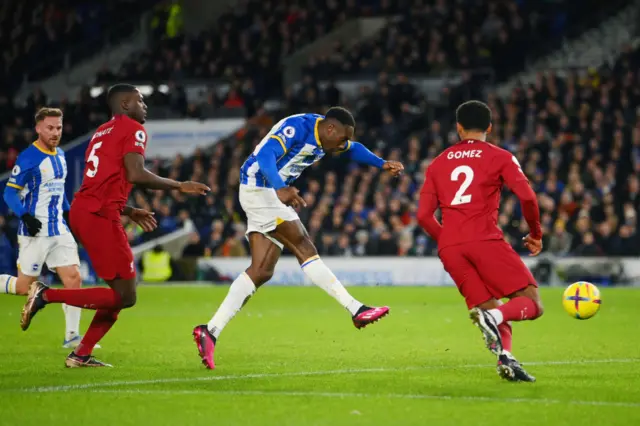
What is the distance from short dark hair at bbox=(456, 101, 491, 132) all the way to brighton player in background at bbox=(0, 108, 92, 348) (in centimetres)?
464

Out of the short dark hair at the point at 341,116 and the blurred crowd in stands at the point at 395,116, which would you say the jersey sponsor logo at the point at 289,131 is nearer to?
the short dark hair at the point at 341,116

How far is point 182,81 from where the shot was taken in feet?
117

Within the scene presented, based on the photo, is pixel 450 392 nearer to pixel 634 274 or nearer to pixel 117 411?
pixel 117 411

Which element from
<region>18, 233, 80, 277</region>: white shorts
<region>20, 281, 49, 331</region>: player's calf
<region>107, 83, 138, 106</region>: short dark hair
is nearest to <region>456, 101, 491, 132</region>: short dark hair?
<region>107, 83, 138, 106</region>: short dark hair

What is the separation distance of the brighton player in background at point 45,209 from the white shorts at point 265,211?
2.60m

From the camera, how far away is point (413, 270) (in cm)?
2516

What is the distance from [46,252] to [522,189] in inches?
230

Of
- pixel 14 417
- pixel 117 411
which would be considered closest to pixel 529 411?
pixel 117 411

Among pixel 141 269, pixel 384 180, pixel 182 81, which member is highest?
pixel 182 81

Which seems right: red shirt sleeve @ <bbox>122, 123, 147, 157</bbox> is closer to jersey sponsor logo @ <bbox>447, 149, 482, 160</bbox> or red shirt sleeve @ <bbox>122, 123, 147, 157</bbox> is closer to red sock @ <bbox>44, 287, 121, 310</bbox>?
red sock @ <bbox>44, 287, 121, 310</bbox>

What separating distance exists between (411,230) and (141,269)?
20.8ft

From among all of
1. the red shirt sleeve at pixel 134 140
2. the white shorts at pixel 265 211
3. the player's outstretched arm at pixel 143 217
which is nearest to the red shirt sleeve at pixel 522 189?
the white shorts at pixel 265 211

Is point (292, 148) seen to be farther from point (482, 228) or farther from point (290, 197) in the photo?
point (482, 228)

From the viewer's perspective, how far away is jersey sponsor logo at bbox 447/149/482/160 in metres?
8.72
